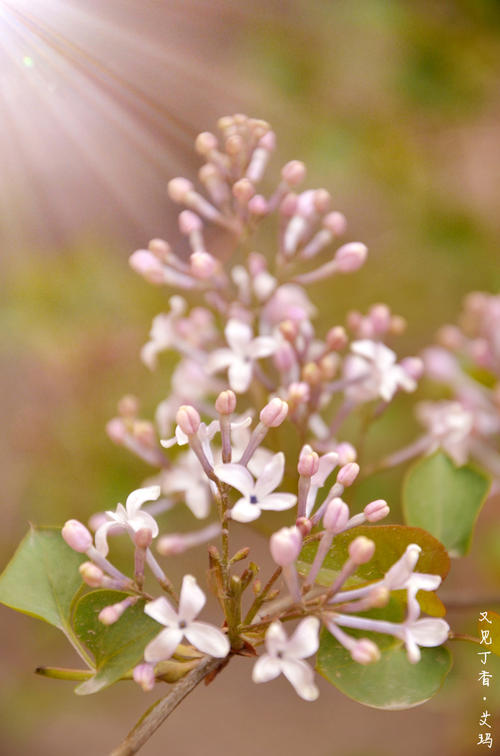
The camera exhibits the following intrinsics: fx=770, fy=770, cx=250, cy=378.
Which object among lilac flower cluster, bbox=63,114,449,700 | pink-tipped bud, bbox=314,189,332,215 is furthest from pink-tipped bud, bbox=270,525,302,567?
pink-tipped bud, bbox=314,189,332,215

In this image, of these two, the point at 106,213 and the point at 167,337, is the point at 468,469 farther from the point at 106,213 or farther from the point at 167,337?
the point at 106,213

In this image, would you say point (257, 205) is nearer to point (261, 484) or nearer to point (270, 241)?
point (261, 484)

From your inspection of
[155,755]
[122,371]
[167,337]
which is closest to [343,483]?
[167,337]

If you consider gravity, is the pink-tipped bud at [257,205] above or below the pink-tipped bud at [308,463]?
above

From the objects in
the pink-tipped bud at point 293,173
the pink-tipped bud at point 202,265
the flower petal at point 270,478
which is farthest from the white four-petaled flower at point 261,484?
the pink-tipped bud at point 293,173

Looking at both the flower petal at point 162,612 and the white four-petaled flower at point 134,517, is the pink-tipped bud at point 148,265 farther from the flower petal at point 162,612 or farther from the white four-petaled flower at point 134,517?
the flower petal at point 162,612

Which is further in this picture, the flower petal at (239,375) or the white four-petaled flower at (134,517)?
the flower petal at (239,375)
